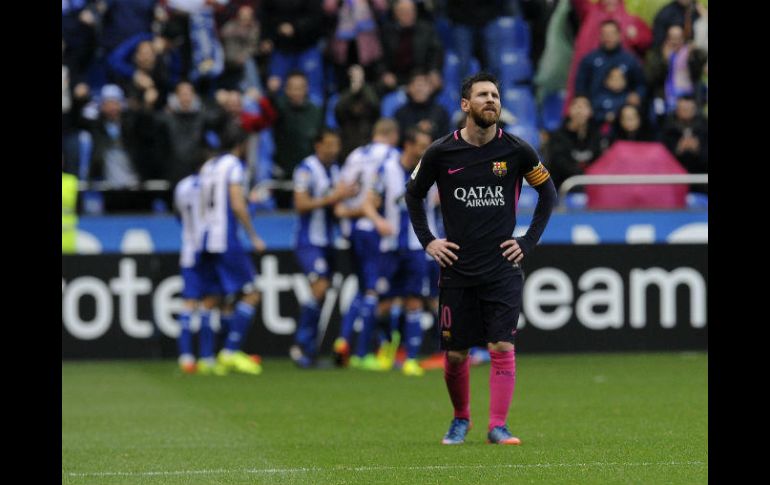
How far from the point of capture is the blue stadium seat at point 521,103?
1986cm

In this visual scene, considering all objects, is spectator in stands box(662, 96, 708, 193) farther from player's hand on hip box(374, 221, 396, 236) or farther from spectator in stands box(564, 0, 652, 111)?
player's hand on hip box(374, 221, 396, 236)

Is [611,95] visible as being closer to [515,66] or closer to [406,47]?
[515,66]

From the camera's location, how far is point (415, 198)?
386 inches

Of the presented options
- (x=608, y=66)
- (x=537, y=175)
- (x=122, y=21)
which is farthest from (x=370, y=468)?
(x=122, y=21)

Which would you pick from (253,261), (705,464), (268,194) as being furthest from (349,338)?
(705,464)

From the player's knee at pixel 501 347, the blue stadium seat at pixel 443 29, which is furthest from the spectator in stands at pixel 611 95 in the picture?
the player's knee at pixel 501 347

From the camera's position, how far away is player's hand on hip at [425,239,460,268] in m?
9.69

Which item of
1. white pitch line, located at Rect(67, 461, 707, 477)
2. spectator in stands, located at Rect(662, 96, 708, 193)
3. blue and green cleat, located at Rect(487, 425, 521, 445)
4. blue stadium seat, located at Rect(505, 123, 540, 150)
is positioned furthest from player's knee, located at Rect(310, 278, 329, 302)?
white pitch line, located at Rect(67, 461, 707, 477)

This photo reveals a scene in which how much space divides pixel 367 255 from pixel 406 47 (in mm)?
4709

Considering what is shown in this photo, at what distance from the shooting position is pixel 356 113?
18938 mm

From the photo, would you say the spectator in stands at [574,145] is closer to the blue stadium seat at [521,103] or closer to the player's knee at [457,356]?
the blue stadium seat at [521,103]

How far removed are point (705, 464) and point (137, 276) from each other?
1016 cm

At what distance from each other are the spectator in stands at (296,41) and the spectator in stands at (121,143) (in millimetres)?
1941
